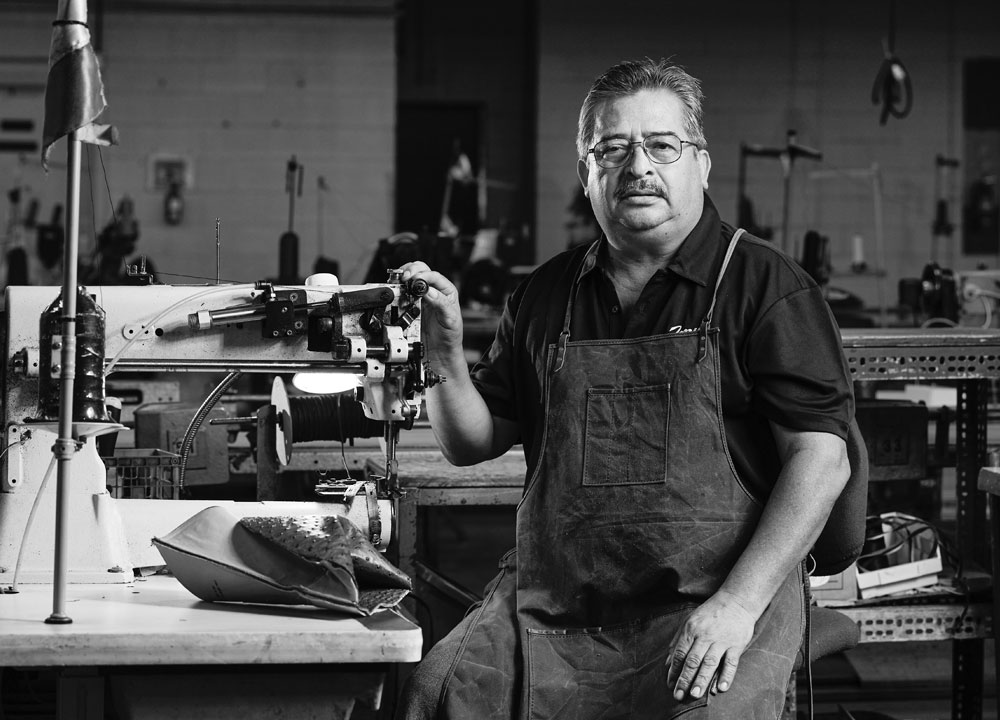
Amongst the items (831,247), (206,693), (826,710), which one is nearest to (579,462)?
(206,693)

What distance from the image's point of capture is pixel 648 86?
174 centimetres

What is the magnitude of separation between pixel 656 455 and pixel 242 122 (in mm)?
6477

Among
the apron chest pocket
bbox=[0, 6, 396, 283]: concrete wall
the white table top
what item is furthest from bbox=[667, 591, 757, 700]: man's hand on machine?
bbox=[0, 6, 396, 283]: concrete wall

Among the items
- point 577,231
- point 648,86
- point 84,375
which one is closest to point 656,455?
point 648,86

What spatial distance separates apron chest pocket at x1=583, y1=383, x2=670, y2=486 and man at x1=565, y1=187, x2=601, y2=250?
5385 millimetres

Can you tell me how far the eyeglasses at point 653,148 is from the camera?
174 cm

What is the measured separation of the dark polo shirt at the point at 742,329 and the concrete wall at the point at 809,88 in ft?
21.0

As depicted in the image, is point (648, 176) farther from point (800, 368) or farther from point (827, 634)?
point (827, 634)

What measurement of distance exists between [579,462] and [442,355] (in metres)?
0.25

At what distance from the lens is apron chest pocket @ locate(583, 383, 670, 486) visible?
166 cm

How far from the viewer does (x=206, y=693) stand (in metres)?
1.28

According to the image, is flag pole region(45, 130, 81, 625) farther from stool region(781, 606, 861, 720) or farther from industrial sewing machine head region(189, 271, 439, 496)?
stool region(781, 606, 861, 720)

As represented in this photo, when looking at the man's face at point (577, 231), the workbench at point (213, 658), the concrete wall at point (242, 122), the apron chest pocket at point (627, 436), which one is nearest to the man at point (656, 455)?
the apron chest pocket at point (627, 436)

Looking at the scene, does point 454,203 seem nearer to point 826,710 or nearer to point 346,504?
point 826,710
